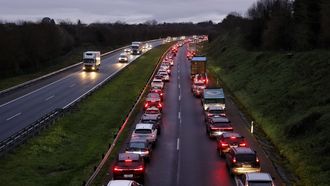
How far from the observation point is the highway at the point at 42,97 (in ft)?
148

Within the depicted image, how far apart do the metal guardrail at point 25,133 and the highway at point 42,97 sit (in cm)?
187

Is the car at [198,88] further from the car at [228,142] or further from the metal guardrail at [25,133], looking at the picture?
the car at [228,142]

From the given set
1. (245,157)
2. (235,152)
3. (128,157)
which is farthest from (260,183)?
(128,157)

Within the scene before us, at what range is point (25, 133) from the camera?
121 ft

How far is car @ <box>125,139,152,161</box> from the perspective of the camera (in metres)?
32.2

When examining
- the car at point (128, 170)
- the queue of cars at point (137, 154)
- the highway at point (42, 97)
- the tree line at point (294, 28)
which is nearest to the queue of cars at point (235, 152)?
the queue of cars at point (137, 154)

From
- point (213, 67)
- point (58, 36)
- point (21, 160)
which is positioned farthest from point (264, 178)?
point (58, 36)

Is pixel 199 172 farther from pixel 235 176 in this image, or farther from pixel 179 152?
pixel 179 152

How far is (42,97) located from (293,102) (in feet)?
94.0

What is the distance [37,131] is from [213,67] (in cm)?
6096

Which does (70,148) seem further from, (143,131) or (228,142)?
(228,142)

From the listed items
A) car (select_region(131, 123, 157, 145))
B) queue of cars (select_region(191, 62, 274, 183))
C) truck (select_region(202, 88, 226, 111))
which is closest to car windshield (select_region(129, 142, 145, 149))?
car (select_region(131, 123, 157, 145))

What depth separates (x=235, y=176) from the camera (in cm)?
2878

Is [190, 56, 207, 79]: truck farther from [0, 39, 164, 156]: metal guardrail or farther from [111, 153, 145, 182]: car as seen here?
[111, 153, 145, 182]: car
